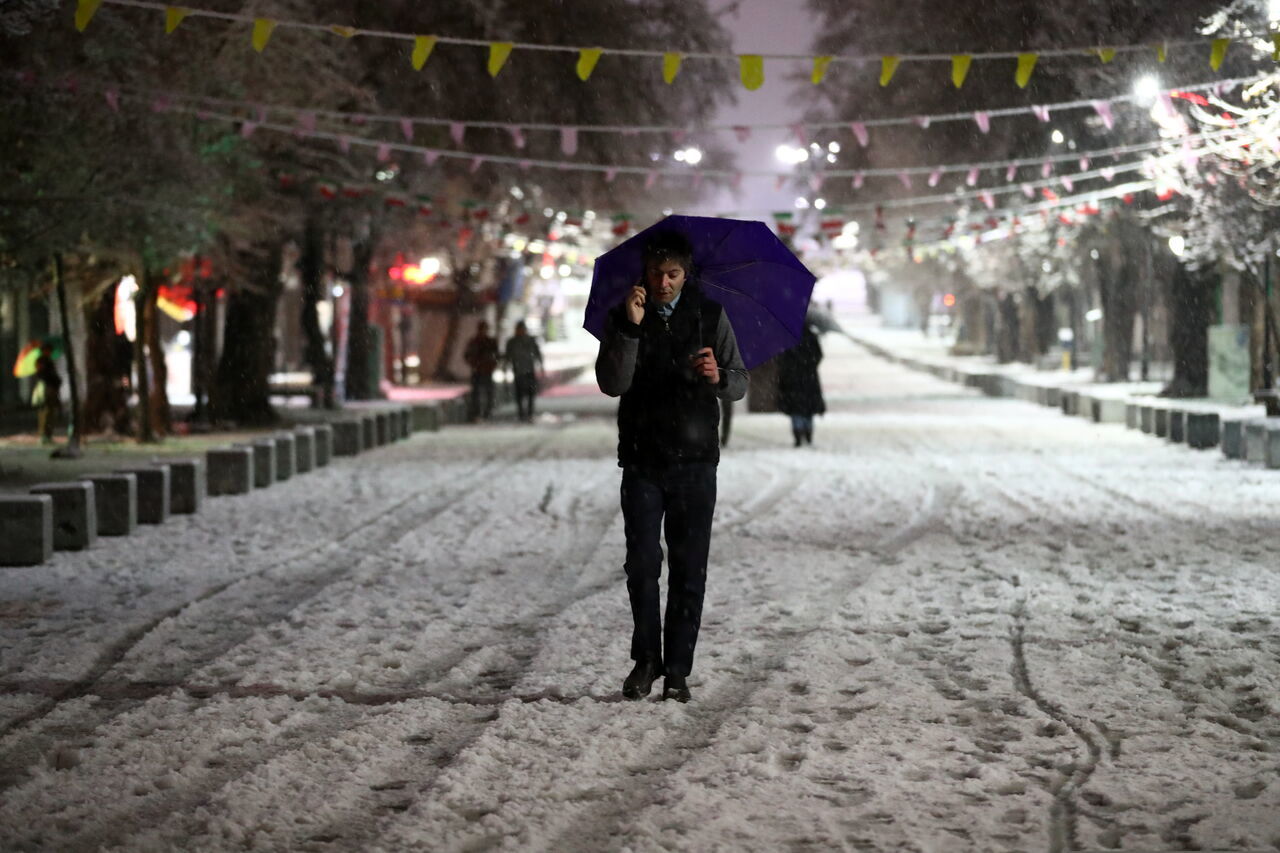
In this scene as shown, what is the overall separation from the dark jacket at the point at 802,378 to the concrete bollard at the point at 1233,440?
16.5 feet

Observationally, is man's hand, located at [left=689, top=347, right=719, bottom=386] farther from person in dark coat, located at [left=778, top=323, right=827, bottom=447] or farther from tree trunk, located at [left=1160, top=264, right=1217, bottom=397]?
tree trunk, located at [left=1160, top=264, right=1217, bottom=397]

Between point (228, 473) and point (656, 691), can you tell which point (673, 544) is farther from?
point (228, 473)

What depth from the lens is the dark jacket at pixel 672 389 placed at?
7.50 metres

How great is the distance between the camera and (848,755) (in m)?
6.79

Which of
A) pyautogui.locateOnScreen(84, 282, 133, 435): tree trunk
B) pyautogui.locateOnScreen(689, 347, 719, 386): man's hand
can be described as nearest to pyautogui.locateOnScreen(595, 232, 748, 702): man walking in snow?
pyautogui.locateOnScreen(689, 347, 719, 386): man's hand

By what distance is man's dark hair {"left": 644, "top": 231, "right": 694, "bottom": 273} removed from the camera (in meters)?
7.44

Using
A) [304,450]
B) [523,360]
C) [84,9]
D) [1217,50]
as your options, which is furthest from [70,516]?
[523,360]

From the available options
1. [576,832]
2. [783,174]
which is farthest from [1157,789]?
[783,174]

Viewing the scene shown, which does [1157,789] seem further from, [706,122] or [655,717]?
[706,122]

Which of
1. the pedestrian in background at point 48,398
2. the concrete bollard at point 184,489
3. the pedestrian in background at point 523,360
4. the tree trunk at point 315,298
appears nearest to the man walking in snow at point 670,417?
the concrete bollard at point 184,489

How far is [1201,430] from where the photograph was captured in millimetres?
24344

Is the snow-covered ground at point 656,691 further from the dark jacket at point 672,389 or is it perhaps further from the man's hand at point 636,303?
the man's hand at point 636,303

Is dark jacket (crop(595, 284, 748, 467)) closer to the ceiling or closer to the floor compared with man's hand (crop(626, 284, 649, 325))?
closer to the floor

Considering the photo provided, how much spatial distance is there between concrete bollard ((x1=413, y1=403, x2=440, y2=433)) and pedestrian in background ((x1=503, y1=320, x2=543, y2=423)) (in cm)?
165
